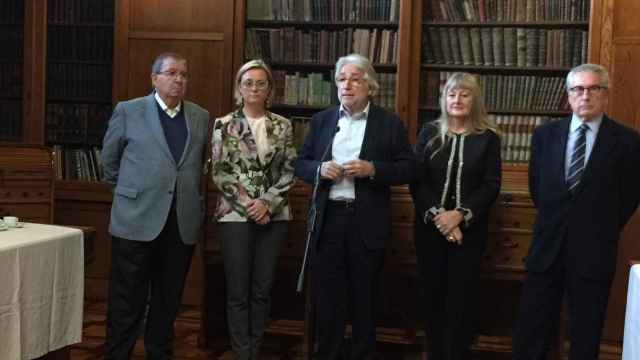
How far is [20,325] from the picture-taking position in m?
2.81

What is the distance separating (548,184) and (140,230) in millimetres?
1775

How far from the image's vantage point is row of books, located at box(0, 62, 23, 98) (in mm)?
5219

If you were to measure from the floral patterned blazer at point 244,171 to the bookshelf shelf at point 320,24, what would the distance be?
147 cm

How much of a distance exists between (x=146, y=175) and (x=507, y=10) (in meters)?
2.46

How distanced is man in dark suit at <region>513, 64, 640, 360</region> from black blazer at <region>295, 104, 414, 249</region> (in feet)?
2.05

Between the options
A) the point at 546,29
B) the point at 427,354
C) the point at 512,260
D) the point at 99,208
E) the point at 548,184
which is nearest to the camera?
the point at 548,184

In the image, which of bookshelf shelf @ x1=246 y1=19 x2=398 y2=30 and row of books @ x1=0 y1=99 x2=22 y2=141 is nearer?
bookshelf shelf @ x1=246 y1=19 x2=398 y2=30

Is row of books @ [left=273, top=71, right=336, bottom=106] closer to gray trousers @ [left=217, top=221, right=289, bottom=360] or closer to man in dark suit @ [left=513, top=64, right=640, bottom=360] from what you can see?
gray trousers @ [left=217, top=221, right=289, bottom=360]

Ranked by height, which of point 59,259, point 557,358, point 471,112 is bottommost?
point 557,358

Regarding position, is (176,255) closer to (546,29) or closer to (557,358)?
(557,358)

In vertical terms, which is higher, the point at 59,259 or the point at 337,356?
the point at 59,259

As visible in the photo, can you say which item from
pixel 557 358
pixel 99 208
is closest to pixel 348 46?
pixel 99 208

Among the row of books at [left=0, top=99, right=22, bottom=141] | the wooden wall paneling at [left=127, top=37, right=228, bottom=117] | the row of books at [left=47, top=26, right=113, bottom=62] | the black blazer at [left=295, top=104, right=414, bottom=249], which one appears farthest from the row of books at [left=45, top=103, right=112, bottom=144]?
the black blazer at [left=295, top=104, right=414, bottom=249]

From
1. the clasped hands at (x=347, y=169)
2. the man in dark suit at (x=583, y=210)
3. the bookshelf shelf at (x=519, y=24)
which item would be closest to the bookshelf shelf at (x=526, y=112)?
the bookshelf shelf at (x=519, y=24)
